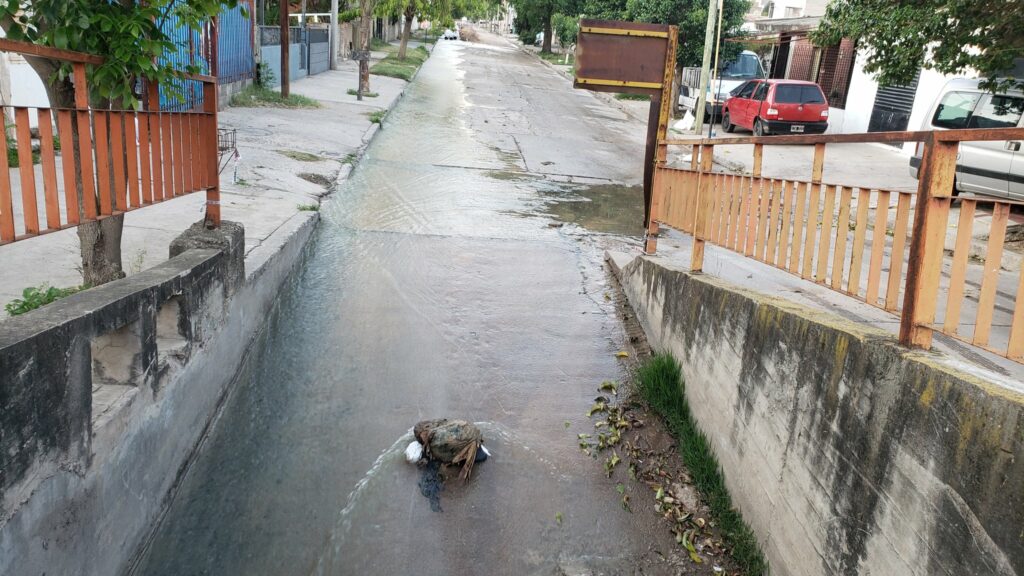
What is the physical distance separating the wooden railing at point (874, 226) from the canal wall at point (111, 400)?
341 cm

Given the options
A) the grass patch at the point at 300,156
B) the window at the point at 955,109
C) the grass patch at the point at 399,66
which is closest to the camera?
the window at the point at 955,109

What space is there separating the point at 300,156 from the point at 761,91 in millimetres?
12973

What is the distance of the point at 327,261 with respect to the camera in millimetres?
8641

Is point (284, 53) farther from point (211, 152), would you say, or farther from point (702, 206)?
point (702, 206)

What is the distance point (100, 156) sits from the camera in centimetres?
423

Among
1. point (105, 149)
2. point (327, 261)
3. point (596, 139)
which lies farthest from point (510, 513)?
point (596, 139)

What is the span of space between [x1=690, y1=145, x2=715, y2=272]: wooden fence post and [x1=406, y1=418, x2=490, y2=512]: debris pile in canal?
2.14 meters

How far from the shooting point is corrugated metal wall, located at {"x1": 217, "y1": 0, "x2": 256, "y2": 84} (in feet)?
60.0

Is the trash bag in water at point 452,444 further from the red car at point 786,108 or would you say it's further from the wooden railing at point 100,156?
the red car at point 786,108

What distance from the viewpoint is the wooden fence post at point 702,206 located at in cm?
603

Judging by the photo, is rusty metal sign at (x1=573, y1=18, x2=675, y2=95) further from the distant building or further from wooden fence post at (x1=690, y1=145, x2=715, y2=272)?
the distant building

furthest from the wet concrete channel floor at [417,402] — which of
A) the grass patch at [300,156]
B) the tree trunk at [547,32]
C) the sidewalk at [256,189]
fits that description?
the tree trunk at [547,32]

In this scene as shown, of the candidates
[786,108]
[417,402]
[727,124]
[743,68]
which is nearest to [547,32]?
[743,68]

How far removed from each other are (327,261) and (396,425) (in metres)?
3.43
